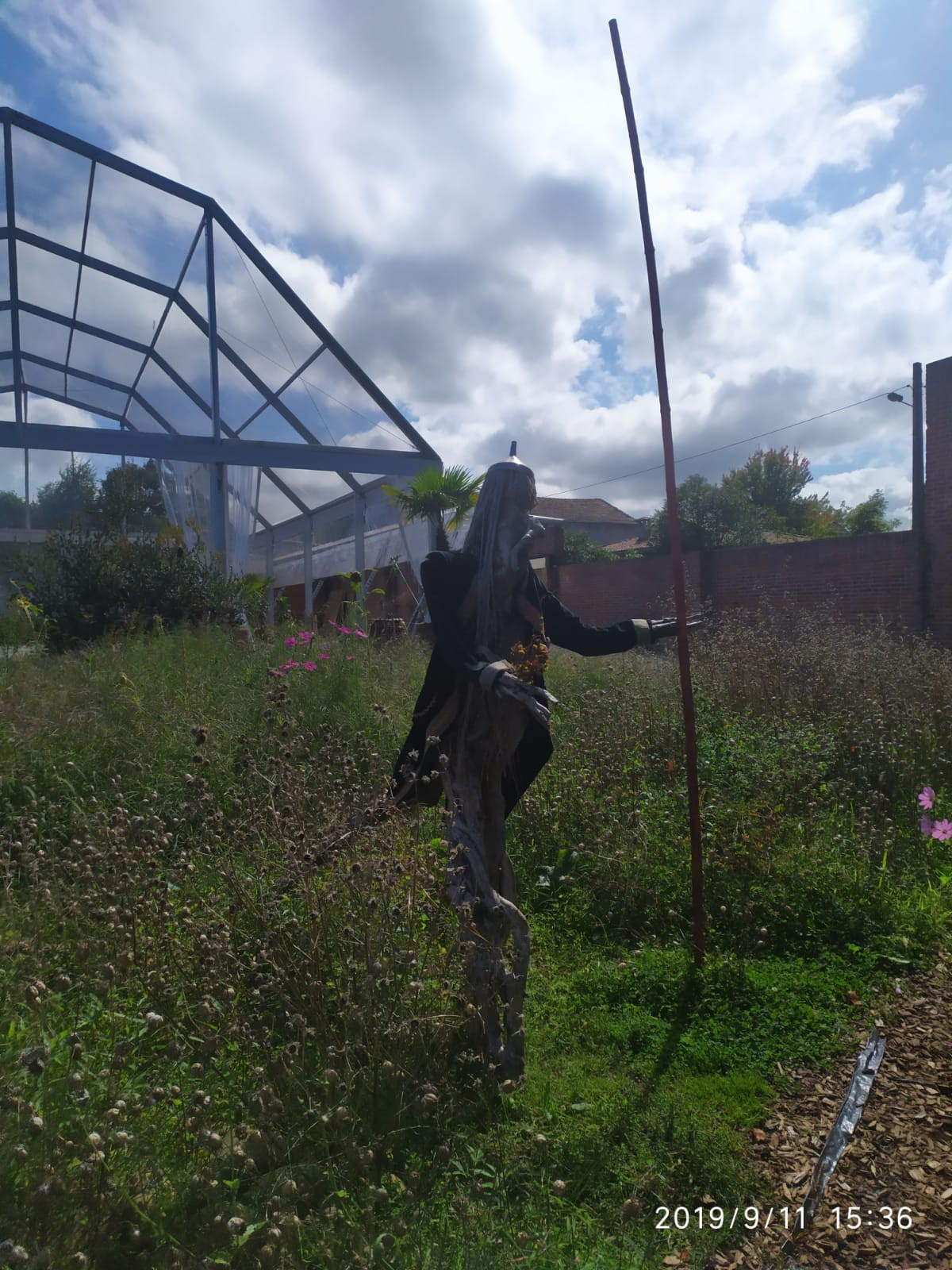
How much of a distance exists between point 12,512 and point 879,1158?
845 inches

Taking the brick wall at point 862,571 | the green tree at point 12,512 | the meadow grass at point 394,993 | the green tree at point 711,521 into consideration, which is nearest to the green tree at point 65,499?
the green tree at point 12,512

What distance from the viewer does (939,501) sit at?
535 inches

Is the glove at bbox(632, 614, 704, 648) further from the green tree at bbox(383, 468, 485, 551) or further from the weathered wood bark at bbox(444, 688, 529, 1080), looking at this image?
the green tree at bbox(383, 468, 485, 551)

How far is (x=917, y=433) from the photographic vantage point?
14508 mm

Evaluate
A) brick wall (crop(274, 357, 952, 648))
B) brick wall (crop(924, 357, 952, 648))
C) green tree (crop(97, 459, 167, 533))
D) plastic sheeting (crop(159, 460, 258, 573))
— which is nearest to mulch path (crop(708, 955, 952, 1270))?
brick wall (crop(274, 357, 952, 648))

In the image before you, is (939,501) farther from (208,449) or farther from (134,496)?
(134,496)

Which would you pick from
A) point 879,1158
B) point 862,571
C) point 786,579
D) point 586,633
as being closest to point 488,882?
point 586,633

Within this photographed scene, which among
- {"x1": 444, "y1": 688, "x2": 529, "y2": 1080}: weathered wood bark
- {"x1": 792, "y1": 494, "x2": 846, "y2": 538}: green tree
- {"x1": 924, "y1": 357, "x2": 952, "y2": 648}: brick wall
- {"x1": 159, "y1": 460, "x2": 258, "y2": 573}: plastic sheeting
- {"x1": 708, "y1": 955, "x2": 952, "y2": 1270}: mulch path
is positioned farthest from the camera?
{"x1": 792, "y1": 494, "x2": 846, "y2": 538}: green tree

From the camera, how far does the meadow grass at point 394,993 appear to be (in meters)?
1.66

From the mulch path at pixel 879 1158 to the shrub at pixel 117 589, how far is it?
25.0 ft

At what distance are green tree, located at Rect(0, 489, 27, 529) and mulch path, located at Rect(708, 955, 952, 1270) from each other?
17.3m

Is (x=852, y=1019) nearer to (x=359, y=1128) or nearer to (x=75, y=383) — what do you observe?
(x=359, y=1128)

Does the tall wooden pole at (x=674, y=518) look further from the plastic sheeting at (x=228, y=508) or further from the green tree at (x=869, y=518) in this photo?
the green tree at (x=869, y=518)

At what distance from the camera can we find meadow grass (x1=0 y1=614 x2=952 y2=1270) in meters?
1.66
